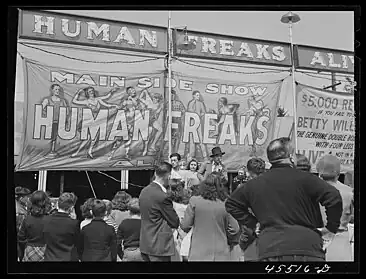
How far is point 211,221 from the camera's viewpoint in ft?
12.2

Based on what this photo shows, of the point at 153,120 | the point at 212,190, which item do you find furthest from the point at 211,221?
the point at 153,120

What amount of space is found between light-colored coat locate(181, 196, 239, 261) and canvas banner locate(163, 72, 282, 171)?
1.18 metres

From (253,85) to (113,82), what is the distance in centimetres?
154

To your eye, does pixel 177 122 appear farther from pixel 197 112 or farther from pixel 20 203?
pixel 20 203

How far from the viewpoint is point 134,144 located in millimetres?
4660

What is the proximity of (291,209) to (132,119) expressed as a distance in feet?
6.66

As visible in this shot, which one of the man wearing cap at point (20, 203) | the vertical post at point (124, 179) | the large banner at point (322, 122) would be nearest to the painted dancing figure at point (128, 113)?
the vertical post at point (124, 179)

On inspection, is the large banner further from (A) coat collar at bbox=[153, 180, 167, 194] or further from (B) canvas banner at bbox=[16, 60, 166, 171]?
(A) coat collar at bbox=[153, 180, 167, 194]

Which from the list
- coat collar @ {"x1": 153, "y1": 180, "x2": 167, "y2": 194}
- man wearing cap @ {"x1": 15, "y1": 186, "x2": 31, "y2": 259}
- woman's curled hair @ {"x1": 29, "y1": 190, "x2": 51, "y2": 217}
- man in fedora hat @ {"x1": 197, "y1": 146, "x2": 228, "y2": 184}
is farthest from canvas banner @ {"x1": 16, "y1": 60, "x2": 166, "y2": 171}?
coat collar @ {"x1": 153, "y1": 180, "x2": 167, "y2": 194}

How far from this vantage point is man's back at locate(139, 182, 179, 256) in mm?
3838

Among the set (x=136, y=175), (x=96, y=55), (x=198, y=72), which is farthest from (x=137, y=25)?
(x=136, y=175)

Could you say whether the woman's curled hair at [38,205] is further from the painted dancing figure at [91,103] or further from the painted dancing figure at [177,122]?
the painted dancing figure at [177,122]

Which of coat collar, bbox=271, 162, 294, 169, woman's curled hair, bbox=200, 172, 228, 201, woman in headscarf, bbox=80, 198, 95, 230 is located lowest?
woman in headscarf, bbox=80, 198, 95, 230
